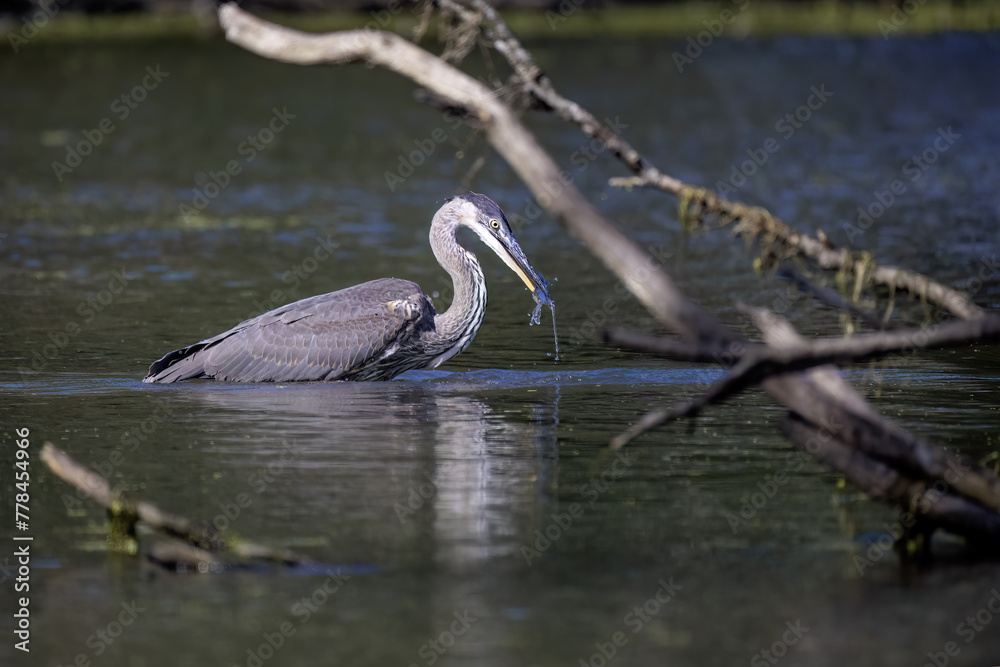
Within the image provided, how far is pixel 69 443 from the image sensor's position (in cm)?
888

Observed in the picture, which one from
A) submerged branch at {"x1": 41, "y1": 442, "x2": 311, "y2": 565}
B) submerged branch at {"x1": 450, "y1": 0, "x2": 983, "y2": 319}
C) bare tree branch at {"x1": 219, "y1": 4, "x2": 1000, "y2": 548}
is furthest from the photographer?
submerged branch at {"x1": 450, "y1": 0, "x2": 983, "y2": 319}

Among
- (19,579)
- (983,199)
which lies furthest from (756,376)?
(983,199)

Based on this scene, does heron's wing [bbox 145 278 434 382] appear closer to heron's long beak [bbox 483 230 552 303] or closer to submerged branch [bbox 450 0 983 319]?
heron's long beak [bbox 483 230 552 303]

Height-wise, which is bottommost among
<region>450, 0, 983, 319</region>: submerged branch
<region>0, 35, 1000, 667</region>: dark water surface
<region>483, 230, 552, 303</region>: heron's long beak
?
<region>0, 35, 1000, 667</region>: dark water surface

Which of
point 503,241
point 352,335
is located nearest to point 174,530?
point 352,335

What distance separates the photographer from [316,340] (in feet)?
36.3

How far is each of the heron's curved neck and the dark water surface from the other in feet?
1.05

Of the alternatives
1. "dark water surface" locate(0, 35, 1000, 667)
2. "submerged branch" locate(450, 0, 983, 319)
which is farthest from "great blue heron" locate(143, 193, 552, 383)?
"submerged branch" locate(450, 0, 983, 319)

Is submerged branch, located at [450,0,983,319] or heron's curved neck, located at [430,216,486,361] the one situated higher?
submerged branch, located at [450,0,983,319]

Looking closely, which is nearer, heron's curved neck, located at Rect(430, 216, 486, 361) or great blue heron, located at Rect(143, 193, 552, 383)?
great blue heron, located at Rect(143, 193, 552, 383)

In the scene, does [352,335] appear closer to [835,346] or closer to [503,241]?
[503,241]

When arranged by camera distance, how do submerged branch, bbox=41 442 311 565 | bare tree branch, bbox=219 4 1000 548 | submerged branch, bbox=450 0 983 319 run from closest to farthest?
1. bare tree branch, bbox=219 4 1000 548
2. submerged branch, bbox=41 442 311 565
3. submerged branch, bbox=450 0 983 319

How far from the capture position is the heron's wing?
430 inches

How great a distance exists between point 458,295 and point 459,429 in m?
2.26
